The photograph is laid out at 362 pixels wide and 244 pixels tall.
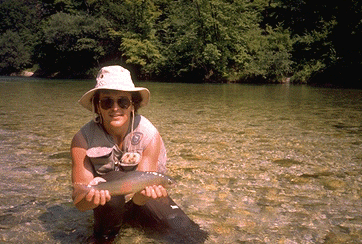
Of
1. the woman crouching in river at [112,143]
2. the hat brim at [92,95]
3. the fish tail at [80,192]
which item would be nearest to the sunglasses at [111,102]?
the woman crouching in river at [112,143]

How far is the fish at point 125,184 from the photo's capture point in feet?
8.77

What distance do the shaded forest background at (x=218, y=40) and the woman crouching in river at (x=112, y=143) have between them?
2900 cm

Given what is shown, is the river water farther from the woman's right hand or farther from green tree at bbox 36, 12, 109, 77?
green tree at bbox 36, 12, 109, 77

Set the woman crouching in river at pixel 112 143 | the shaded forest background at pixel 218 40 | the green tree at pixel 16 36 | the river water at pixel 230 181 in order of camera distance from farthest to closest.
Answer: the green tree at pixel 16 36
the shaded forest background at pixel 218 40
the river water at pixel 230 181
the woman crouching in river at pixel 112 143

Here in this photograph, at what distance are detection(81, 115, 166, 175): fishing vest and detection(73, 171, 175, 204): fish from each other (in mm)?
380

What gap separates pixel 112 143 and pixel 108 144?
0.05m

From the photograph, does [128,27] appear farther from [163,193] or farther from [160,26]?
[163,193]

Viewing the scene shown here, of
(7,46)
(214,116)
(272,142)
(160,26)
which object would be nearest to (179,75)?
(160,26)

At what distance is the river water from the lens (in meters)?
3.40

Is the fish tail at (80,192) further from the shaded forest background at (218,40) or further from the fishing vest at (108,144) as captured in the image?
the shaded forest background at (218,40)

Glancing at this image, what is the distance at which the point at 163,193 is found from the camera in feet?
9.32

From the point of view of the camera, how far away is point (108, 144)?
3180 mm

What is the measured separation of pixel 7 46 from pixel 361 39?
5979 centimetres

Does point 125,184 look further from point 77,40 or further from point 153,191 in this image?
point 77,40
